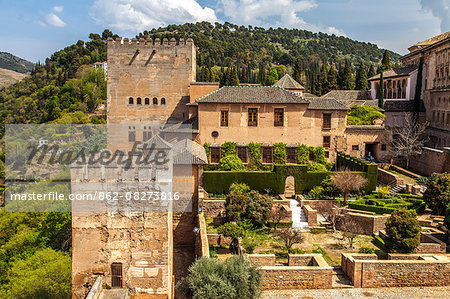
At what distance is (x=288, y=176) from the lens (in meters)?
21.6

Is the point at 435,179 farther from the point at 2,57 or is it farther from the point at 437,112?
the point at 2,57

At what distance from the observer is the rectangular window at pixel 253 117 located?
24.8m

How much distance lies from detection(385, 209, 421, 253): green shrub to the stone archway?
27.5 feet

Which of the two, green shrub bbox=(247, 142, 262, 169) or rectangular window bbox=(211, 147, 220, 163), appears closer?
rectangular window bbox=(211, 147, 220, 163)

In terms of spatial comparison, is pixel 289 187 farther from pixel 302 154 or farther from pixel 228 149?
pixel 228 149

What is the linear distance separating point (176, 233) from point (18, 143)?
49511 mm

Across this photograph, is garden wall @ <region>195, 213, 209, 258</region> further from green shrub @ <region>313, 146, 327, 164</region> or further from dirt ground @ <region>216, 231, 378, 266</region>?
green shrub @ <region>313, 146, 327, 164</region>

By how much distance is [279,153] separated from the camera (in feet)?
81.9

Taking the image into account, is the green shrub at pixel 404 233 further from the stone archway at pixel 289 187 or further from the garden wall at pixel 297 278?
the stone archway at pixel 289 187

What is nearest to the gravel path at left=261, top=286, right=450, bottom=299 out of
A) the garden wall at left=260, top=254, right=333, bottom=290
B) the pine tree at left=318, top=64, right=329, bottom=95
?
the garden wall at left=260, top=254, right=333, bottom=290

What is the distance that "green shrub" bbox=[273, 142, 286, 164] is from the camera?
24953mm

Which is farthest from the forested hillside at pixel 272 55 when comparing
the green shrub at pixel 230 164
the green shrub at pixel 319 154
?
the green shrub at pixel 230 164

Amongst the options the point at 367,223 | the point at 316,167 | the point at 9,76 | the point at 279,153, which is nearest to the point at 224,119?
the point at 279,153

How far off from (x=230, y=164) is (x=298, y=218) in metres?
6.27
